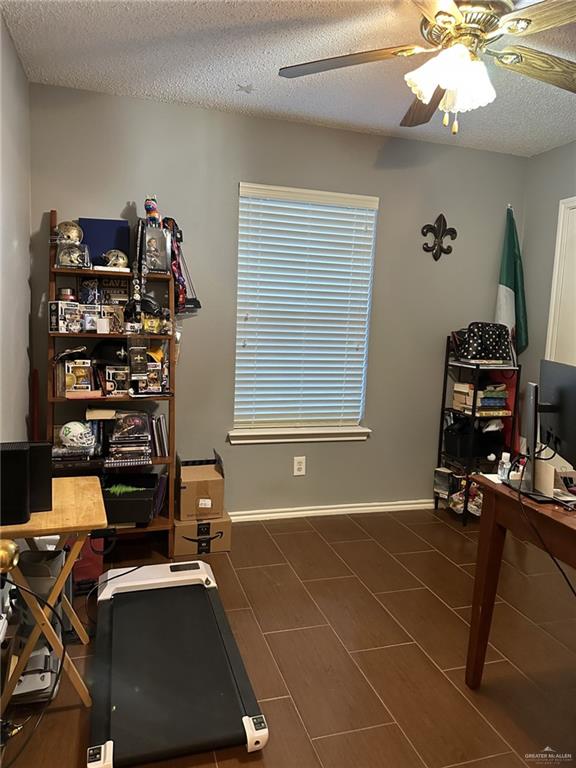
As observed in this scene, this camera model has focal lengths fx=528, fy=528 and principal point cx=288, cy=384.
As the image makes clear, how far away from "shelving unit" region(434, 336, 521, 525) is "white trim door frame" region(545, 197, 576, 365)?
29cm

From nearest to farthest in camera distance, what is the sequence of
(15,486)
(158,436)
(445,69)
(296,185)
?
(15,486) < (445,69) < (158,436) < (296,185)

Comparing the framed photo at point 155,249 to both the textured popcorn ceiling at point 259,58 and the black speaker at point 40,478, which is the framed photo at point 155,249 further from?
the black speaker at point 40,478

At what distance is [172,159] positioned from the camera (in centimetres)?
309

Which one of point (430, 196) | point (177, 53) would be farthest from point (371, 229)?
point (177, 53)

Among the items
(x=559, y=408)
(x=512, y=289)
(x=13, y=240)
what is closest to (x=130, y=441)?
(x=13, y=240)

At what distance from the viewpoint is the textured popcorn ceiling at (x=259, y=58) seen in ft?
6.79

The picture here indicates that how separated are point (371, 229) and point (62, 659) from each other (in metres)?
2.95

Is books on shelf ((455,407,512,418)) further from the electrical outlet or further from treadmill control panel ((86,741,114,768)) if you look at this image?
treadmill control panel ((86,741,114,768))

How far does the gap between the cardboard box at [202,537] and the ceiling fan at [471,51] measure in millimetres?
2242

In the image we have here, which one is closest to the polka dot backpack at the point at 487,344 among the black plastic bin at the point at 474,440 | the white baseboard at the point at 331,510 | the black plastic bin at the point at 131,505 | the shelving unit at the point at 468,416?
the shelving unit at the point at 468,416

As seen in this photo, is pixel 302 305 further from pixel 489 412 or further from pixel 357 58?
pixel 357 58

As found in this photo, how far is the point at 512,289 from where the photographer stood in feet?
12.4

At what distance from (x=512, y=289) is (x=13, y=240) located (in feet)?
10.4

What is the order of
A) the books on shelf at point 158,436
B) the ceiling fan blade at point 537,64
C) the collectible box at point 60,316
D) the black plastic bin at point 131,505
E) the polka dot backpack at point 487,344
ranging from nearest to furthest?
the ceiling fan blade at point 537,64, the collectible box at point 60,316, the black plastic bin at point 131,505, the books on shelf at point 158,436, the polka dot backpack at point 487,344
